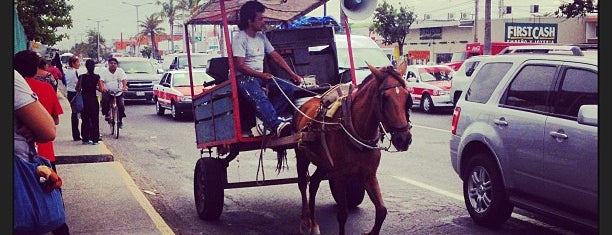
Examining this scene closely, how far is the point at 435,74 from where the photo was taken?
84.2 feet

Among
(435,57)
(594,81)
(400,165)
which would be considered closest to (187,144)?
(400,165)

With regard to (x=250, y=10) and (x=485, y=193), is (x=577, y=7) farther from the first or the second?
(x=250, y=10)

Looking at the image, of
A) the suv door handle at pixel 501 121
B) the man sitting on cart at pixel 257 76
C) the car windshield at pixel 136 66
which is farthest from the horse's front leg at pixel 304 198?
the car windshield at pixel 136 66

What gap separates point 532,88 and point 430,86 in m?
16.9

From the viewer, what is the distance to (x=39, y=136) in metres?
4.90

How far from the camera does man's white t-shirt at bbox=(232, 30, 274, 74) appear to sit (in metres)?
7.82

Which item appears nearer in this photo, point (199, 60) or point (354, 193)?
point (354, 193)

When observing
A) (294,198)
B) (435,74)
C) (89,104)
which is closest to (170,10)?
(435,74)

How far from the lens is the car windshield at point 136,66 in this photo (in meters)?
28.9

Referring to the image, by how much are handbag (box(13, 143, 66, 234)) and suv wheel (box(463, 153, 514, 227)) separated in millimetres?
4478

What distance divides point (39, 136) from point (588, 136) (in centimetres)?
443

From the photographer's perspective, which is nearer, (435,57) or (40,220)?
(40,220)

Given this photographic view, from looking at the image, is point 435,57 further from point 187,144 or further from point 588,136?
point 588,136

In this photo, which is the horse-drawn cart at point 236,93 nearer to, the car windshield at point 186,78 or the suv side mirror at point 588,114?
the suv side mirror at point 588,114
